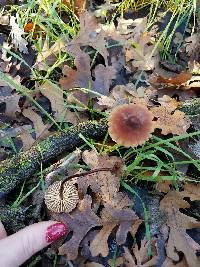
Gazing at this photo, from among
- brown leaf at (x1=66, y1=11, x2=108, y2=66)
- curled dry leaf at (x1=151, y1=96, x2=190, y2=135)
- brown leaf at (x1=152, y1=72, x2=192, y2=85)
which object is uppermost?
brown leaf at (x1=66, y1=11, x2=108, y2=66)

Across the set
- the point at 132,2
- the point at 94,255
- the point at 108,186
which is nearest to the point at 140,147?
the point at 108,186

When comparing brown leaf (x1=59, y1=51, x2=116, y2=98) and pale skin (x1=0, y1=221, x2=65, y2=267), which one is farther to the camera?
brown leaf (x1=59, y1=51, x2=116, y2=98)

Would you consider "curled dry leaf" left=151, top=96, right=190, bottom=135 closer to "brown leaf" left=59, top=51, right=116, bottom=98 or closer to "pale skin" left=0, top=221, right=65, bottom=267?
"brown leaf" left=59, top=51, right=116, bottom=98

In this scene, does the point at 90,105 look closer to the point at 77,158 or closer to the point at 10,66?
→ the point at 77,158

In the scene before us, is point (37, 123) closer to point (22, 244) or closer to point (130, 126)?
point (130, 126)

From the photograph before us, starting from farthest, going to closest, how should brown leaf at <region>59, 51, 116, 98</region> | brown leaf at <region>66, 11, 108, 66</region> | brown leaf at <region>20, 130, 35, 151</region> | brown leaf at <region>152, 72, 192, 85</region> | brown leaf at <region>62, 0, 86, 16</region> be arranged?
brown leaf at <region>62, 0, 86, 16</region>
brown leaf at <region>66, 11, 108, 66</region>
brown leaf at <region>59, 51, 116, 98</region>
brown leaf at <region>152, 72, 192, 85</region>
brown leaf at <region>20, 130, 35, 151</region>

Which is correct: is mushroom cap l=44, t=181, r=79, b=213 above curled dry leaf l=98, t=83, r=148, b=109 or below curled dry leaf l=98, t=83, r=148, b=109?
below

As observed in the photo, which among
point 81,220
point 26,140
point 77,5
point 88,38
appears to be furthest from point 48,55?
point 81,220

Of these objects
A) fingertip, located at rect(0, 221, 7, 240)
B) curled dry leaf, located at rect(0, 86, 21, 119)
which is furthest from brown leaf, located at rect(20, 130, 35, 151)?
fingertip, located at rect(0, 221, 7, 240)
